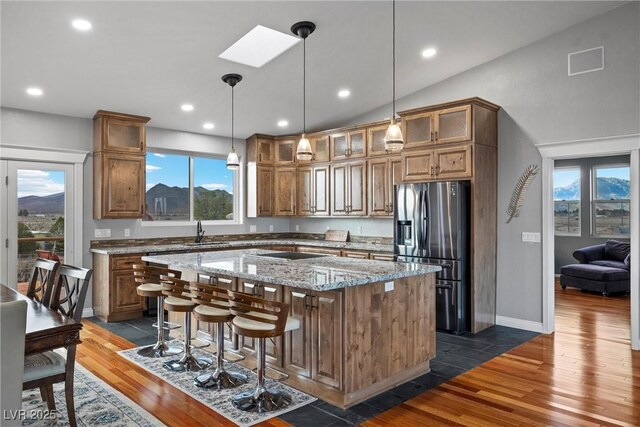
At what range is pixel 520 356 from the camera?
414 cm

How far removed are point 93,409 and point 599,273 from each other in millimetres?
7357

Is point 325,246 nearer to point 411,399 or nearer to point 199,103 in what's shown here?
point 199,103

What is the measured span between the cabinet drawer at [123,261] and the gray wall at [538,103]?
15.0 feet

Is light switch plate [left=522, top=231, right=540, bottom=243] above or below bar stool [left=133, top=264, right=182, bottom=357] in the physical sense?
above

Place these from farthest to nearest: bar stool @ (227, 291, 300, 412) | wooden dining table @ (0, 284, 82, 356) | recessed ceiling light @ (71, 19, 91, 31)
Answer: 1. recessed ceiling light @ (71, 19, 91, 31)
2. bar stool @ (227, 291, 300, 412)
3. wooden dining table @ (0, 284, 82, 356)

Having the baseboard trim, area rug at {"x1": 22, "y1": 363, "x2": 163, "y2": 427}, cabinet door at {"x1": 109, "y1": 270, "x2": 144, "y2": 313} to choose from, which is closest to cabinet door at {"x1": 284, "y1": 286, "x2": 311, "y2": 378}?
area rug at {"x1": 22, "y1": 363, "x2": 163, "y2": 427}

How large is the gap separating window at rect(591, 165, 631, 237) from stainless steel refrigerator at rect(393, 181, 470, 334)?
5.24 metres

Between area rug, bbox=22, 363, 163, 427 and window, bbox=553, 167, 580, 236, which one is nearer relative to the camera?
area rug, bbox=22, 363, 163, 427

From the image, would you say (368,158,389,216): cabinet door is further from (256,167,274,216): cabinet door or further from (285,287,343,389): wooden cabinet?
(285,287,343,389): wooden cabinet

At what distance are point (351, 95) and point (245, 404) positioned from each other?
4361 mm

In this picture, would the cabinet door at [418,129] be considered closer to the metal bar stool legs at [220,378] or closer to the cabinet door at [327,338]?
the cabinet door at [327,338]

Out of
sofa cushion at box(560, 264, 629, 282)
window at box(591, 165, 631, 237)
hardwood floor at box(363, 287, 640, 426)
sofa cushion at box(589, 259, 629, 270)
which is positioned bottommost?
hardwood floor at box(363, 287, 640, 426)

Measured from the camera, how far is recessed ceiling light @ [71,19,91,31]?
11.7 feet

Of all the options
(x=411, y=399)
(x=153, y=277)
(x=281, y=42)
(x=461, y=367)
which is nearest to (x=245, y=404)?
(x=411, y=399)
